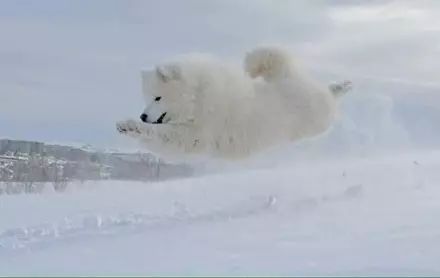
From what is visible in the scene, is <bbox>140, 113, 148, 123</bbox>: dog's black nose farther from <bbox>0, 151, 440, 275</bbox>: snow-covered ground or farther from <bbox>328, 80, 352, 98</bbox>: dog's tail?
<bbox>328, 80, 352, 98</bbox>: dog's tail

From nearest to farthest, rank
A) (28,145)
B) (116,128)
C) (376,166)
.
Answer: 1. (116,128)
2. (376,166)
3. (28,145)

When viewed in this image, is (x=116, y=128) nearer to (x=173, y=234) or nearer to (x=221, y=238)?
(x=173, y=234)

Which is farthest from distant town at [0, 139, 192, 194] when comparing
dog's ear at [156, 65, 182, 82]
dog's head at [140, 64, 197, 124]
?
dog's ear at [156, 65, 182, 82]

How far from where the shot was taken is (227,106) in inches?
237

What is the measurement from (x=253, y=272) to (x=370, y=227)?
6.13ft

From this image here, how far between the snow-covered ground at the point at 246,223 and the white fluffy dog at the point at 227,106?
63 centimetres

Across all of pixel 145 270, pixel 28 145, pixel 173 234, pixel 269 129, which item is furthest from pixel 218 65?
pixel 28 145

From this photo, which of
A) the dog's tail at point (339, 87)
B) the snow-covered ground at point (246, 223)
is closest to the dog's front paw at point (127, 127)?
the snow-covered ground at point (246, 223)

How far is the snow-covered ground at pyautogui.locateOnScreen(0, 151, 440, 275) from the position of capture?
3.44 metres

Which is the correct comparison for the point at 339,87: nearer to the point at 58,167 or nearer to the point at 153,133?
the point at 153,133

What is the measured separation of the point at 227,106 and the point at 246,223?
1.10 meters

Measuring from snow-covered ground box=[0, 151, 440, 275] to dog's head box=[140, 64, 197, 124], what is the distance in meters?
0.84

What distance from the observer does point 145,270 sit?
10.4ft

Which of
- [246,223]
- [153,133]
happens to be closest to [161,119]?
[153,133]
